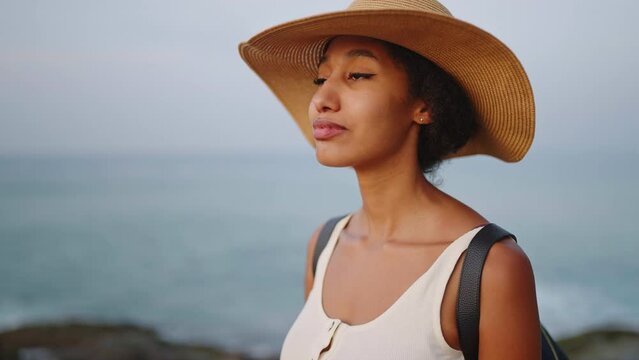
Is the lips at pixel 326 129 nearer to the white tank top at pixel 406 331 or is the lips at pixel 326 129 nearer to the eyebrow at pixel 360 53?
the eyebrow at pixel 360 53

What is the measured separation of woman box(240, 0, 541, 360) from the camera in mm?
1667

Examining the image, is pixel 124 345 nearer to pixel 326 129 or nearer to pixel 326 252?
pixel 326 252

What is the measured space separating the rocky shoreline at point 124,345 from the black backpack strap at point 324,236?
3.64m

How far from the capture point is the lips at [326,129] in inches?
72.5

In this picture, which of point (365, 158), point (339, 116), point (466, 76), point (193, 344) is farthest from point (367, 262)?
point (193, 344)

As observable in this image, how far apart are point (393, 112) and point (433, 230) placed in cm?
35

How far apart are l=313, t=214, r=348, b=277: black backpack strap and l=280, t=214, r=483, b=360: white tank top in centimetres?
41

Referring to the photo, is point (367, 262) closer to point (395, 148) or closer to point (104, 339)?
point (395, 148)

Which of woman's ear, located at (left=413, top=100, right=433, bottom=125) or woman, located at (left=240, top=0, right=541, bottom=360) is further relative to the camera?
woman's ear, located at (left=413, top=100, right=433, bottom=125)

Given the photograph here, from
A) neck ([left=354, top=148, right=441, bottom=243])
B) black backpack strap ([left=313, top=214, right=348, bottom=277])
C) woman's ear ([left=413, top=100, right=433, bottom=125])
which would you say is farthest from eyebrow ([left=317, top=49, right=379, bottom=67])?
black backpack strap ([left=313, top=214, right=348, bottom=277])

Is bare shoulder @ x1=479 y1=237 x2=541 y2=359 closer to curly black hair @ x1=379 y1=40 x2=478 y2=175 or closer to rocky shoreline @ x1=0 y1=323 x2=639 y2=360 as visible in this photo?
curly black hair @ x1=379 y1=40 x2=478 y2=175

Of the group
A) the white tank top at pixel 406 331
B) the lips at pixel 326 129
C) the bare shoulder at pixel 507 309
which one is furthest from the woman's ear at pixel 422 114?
the bare shoulder at pixel 507 309

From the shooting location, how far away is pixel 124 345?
5555 mm

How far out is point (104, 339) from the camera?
18.5 ft
